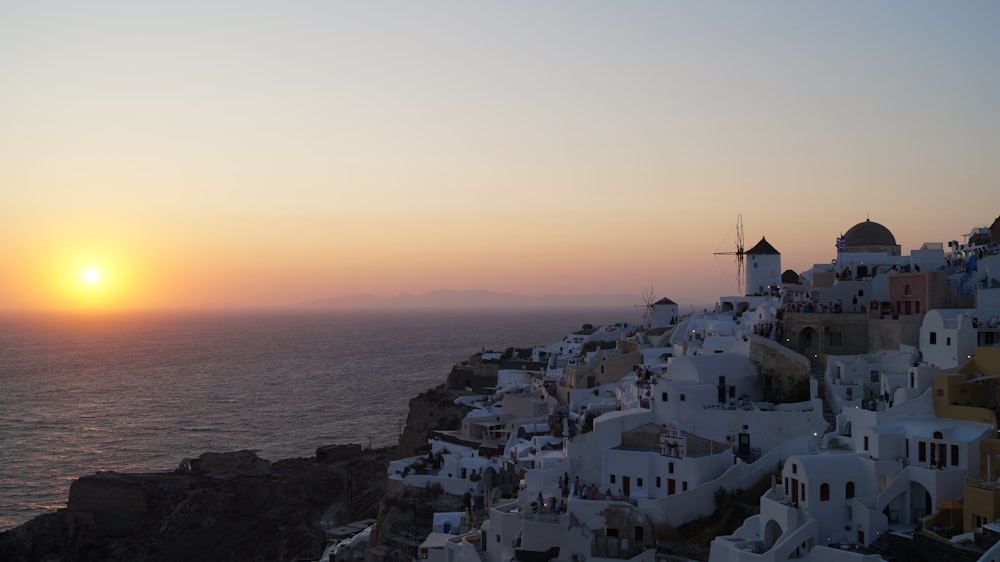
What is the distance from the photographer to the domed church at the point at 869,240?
42281 millimetres

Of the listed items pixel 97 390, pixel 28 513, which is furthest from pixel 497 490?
pixel 97 390

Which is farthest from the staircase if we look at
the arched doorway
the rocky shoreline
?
the rocky shoreline

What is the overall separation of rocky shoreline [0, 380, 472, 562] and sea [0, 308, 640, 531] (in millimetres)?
5277

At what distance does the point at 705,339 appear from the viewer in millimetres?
36969

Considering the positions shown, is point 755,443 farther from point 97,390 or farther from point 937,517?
point 97,390

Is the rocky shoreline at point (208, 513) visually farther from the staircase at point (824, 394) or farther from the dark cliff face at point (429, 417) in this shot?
the staircase at point (824, 394)

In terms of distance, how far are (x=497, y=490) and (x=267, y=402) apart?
5576 centimetres

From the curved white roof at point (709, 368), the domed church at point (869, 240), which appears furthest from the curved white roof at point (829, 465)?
the domed church at point (869, 240)

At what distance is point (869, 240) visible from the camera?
140ft

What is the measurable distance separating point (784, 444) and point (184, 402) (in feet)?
226

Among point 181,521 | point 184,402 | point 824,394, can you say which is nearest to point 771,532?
point 824,394

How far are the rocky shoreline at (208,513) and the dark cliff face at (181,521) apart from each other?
5 centimetres

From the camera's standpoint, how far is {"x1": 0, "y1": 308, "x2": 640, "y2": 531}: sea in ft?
194

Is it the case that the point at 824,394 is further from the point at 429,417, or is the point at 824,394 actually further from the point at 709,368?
the point at 429,417
